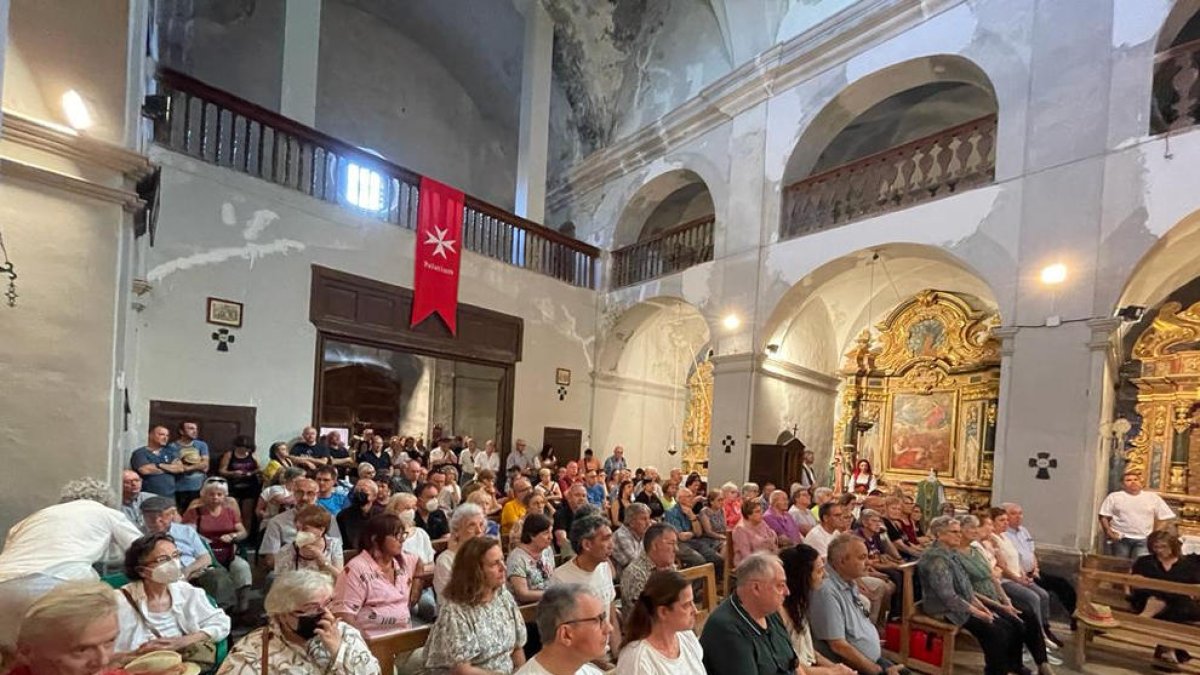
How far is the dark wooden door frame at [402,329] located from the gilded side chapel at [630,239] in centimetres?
6

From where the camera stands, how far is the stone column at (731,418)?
31.4 feet

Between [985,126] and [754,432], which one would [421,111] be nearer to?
[754,432]

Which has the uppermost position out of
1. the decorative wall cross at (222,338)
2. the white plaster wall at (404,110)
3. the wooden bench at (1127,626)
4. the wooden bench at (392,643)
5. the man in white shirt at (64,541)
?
the white plaster wall at (404,110)

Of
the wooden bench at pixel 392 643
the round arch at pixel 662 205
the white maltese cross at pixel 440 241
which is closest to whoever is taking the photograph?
the wooden bench at pixel 392 643

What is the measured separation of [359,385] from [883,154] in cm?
1042

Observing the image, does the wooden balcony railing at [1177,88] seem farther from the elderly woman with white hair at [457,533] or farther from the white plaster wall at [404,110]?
the white plaster wall at [404,110]

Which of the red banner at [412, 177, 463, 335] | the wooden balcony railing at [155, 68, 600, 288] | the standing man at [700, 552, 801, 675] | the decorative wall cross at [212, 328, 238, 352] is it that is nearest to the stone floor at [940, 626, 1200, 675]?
the standing man at [700, 552, 801, 675]

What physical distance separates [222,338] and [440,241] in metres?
3.38

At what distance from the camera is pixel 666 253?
11695 millimetres

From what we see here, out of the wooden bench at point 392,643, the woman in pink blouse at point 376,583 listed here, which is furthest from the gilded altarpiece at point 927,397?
the wooden bench at point 392,643

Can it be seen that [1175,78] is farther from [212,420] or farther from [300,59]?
[300,59]

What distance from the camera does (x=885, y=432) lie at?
12.3 metres

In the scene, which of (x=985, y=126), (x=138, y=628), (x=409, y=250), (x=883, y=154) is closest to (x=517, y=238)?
(x=409, y=250)

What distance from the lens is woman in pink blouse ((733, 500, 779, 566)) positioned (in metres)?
5.32
